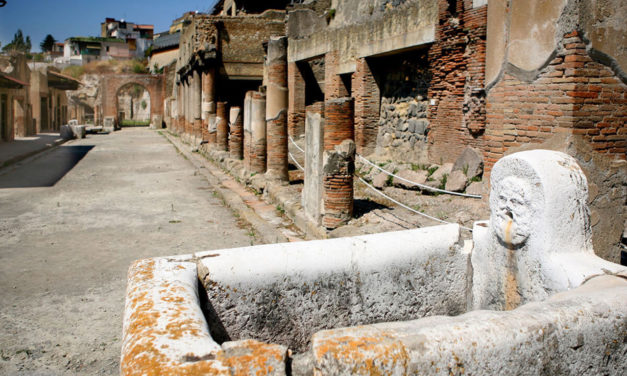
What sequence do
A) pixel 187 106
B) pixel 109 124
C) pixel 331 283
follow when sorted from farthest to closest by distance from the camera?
pixel 109 124 < pixel 187 106 < pixel 331 283

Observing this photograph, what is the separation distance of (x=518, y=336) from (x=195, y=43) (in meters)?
20.2

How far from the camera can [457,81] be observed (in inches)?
364

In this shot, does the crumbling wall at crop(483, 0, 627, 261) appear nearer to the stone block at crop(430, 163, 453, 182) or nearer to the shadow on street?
the stone block at crop(430, 163, 453, 182)

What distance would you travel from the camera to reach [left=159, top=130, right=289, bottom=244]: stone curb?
646cm

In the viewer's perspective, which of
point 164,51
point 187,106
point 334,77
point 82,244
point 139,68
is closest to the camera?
point 82,244

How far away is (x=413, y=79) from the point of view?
11.1 metres

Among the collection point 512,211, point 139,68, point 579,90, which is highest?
point 139,68

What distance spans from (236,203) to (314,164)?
2.28 m

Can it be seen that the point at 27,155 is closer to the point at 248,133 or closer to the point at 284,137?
the point at 248,133

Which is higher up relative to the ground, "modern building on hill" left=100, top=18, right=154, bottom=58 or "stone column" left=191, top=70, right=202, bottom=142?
"modern building on hill" left=100, top=18, right=154, bottom=58

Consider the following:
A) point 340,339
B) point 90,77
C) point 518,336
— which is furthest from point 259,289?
point 90,77

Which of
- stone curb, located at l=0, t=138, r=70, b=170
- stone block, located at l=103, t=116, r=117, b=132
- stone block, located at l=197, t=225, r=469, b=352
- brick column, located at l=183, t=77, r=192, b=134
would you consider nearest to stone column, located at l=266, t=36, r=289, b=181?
stone block, located at l=197, t=225, r=469, b=352

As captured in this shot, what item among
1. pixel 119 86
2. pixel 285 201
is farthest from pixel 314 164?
pixel 119 86

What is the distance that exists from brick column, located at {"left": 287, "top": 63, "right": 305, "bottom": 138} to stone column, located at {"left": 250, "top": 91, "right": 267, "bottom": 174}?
214 inches
